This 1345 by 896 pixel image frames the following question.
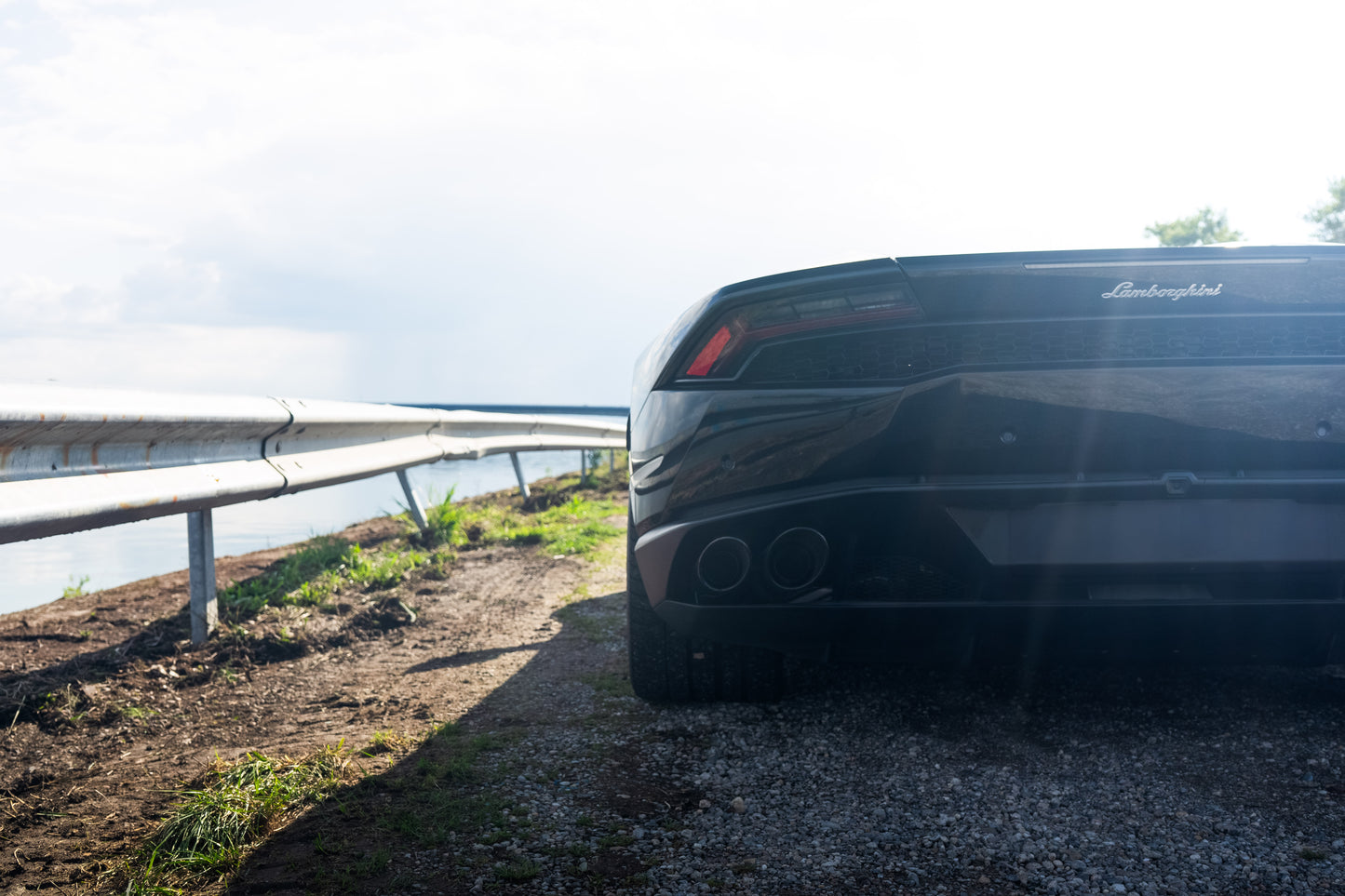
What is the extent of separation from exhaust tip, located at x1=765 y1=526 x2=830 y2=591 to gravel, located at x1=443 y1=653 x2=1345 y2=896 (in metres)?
0.53

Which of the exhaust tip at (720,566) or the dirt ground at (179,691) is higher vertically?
the exhaust tip at (720,566)

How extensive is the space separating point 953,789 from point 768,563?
726mm

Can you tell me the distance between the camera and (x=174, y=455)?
2.97m

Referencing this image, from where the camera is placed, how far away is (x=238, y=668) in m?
3.44

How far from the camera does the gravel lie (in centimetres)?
188

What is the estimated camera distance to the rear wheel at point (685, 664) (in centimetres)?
282

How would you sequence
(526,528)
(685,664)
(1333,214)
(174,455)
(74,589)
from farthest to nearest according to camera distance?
1. (1333,214)
2. (526,528)
3. (74,589)
4. (174,455)
5. (685,664)

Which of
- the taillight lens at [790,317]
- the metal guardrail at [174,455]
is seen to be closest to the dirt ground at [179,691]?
the metal guardrail at [174,455]

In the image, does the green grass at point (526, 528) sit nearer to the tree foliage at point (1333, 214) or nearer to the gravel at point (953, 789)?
the gravel at point (953, 789)

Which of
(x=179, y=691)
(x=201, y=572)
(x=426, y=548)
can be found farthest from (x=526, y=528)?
(x=179, y=691)

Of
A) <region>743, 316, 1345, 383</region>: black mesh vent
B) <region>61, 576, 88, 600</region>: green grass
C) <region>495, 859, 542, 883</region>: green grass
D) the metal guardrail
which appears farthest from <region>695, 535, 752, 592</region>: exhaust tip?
<region>61, 576, 88, 600</region>: green grass

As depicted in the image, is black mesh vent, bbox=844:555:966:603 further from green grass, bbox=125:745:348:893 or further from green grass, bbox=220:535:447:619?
green grass, bbox=220:535:447:619

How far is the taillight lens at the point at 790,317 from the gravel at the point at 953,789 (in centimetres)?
110

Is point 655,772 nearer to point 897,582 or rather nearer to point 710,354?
point 897,582
